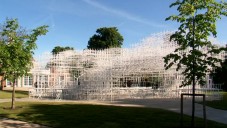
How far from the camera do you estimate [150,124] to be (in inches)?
518

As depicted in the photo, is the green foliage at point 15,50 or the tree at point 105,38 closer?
the green foliage at point 15,50

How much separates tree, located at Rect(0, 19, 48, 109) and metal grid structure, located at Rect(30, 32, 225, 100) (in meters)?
11.1

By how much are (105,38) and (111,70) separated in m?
38.4

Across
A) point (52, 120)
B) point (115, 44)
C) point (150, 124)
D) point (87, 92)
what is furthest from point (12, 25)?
point (115, 44)

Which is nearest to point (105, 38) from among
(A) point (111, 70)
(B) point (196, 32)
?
(A) point (111, 70)

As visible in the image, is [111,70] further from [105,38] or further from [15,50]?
[105,38]

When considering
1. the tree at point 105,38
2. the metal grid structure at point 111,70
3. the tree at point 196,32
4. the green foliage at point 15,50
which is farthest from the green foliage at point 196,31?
the tree at point 105,38

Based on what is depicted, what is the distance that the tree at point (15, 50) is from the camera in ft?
59.1

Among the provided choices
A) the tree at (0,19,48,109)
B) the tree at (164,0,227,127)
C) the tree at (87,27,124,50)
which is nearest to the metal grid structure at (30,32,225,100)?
the tree at (0,19,48,109)

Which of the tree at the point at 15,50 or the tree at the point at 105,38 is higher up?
the tree at the point at 105,38

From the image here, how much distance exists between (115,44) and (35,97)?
37320 millimetres

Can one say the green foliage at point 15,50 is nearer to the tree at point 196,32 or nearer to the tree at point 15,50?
the tree at point 15,50

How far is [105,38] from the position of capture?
67.6 metres

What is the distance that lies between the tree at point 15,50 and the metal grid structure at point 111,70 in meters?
11.1
